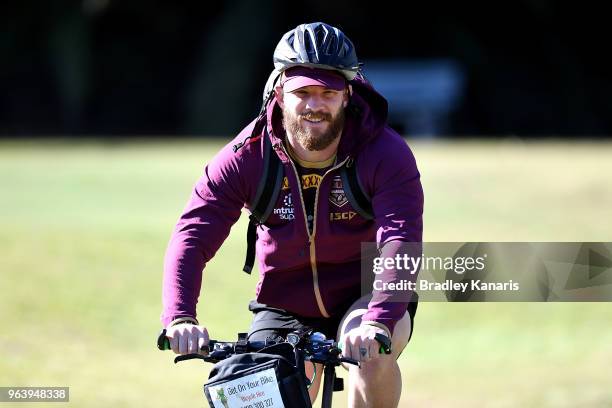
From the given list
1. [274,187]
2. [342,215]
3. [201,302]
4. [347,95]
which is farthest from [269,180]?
[201,302]

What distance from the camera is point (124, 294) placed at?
12805 millimetres

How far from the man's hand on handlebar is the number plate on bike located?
0.90ft

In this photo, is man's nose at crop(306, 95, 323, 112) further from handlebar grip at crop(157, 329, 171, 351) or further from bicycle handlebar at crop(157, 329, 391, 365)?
handlebar grip at crop(157, 329, 171, 351)

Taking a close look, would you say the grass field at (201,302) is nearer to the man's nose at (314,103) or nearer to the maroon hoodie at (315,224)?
the maroon hoodie at (315,224)

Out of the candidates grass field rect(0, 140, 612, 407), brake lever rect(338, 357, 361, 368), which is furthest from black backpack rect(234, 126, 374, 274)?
grass field rect(0, 140, 612, 407)

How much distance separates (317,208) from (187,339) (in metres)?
0.98

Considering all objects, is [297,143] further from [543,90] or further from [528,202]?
[543,90]

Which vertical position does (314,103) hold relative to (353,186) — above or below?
above

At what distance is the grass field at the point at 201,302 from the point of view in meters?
9.48

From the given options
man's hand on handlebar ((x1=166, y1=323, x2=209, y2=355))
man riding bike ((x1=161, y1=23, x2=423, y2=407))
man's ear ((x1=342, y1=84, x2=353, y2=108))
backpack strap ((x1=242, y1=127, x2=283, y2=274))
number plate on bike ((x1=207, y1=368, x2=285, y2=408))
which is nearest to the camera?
number plate on bike ((x1=207, y1=368, x2=285, y2=408))

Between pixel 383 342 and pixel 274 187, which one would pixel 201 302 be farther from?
pixel 383 342

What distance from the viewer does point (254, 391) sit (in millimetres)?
4473

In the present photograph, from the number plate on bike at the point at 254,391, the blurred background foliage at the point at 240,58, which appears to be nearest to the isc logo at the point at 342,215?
the number plate on bike at the point at 254,391

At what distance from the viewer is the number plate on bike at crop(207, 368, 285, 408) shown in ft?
14.6
